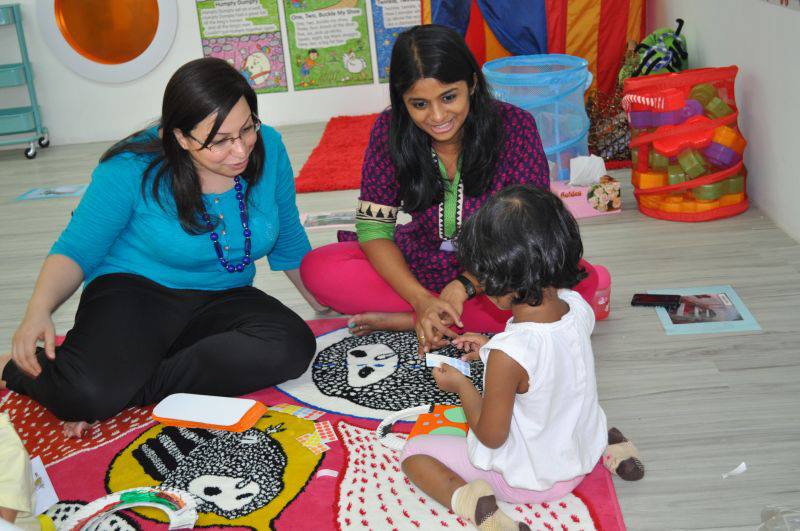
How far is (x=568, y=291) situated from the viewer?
1372mm

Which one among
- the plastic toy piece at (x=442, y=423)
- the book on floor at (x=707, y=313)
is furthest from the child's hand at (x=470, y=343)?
the book on floor at (x=707, y=313)

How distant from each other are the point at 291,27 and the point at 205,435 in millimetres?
3204

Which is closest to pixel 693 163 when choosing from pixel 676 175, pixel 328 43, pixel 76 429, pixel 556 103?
pixel 676 175

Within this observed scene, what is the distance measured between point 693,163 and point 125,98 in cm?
322

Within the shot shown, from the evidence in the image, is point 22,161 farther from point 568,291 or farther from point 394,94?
point 568,291

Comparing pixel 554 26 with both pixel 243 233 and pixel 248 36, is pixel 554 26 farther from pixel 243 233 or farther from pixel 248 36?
pixel 243 233

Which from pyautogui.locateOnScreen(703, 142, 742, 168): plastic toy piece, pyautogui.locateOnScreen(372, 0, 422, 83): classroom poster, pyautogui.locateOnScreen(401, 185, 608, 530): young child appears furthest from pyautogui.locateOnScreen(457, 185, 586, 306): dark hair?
pyautogui.locateOnScreen(372, 0, 422, 83): classroom poster

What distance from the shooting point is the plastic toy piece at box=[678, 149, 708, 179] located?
A: 267 centimetres

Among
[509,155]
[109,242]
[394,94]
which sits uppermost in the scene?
[394,94]

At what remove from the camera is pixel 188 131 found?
1646 mm

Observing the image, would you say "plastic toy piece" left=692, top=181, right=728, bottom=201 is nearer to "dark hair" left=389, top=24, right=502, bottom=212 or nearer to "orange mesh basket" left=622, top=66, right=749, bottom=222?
"orange mesh basket" left=622, top=66, right=749, bottom=222

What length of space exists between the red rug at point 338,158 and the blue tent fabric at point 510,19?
696 mm

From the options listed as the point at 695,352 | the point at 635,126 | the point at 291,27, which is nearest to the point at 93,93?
the point at 291,27

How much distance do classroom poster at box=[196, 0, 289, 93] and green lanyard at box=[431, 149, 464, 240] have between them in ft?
9.38
